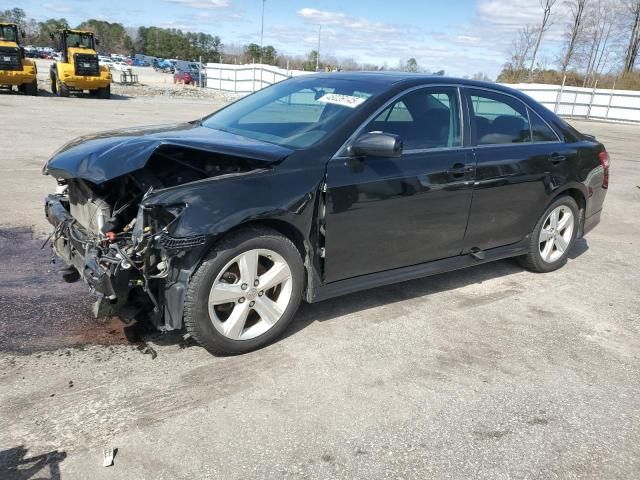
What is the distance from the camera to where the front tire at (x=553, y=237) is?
518 centimetres

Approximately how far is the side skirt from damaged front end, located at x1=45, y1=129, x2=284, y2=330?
0.98m

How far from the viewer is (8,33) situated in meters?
23.8

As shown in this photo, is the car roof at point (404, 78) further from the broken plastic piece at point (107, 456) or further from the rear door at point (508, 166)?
the broken plastic piece at point (107, 456)

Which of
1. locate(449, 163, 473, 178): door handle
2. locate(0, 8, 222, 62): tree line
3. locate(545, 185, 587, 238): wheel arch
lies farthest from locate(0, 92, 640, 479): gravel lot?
locate(0, 8, 222, 62): tree line

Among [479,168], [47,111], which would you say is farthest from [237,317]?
[47,111]

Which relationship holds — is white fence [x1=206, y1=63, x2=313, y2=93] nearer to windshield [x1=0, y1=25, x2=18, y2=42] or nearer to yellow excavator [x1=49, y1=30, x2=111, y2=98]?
yellow excavator [x1=49, y1=30, x2=111, y2=98]

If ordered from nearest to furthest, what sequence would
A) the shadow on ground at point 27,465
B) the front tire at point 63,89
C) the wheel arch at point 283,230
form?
the shadow on ground at point 27,465 → the wheel arch at point 283,230 → the front tire at point 63,89

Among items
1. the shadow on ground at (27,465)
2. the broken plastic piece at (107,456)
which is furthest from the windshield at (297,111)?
the shadow on ground at (27,465)

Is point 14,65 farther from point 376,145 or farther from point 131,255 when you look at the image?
point 376,145

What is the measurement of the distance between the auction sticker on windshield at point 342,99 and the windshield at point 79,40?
25.3 m

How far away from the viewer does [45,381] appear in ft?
10.1

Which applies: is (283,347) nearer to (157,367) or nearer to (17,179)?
(157,367)

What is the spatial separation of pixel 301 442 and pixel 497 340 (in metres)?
1.89

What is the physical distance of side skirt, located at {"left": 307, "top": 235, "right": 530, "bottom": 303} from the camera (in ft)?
12.4
